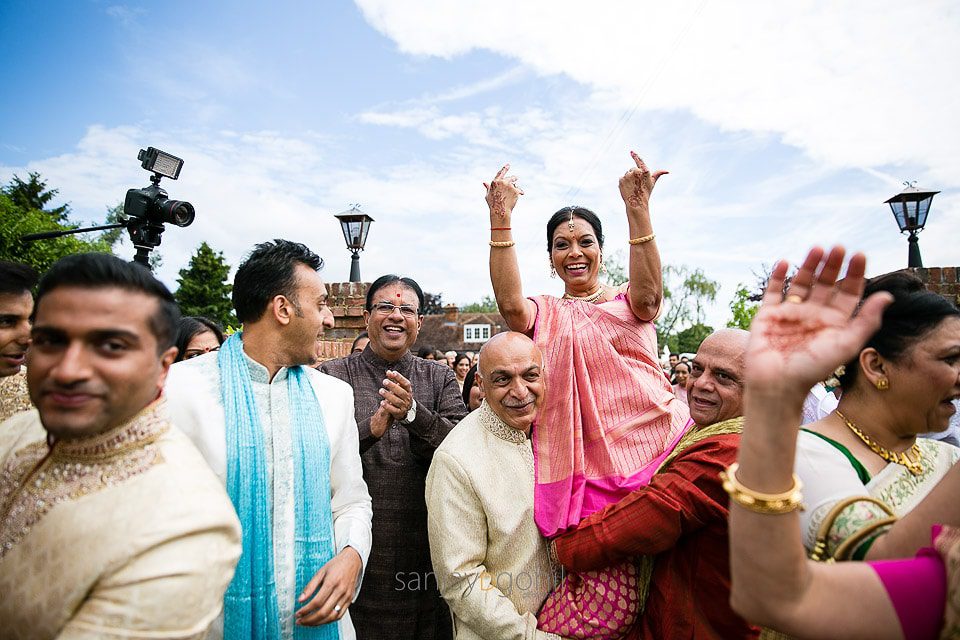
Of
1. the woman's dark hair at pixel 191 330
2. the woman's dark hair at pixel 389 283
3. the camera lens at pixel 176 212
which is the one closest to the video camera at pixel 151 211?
the camera lens at pixel 176 212

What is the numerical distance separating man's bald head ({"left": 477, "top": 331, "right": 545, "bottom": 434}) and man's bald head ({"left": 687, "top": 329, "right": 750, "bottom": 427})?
0.70m

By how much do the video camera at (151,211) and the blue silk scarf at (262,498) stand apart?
3.39 metres

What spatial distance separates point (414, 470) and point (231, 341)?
4.63ft

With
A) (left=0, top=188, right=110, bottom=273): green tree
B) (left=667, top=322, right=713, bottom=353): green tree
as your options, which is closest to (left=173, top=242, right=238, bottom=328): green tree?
(left=0, top=188, right=110, bottom=273): green tree

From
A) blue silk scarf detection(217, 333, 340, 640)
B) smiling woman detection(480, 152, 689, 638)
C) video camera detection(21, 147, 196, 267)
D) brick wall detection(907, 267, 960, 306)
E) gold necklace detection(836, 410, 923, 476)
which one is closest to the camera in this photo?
gold necklace detection(836, 410, 923, 476)

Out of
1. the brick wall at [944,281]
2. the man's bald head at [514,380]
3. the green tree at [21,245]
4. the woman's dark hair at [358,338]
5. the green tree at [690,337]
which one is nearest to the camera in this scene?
the man's bald head at [514,380]

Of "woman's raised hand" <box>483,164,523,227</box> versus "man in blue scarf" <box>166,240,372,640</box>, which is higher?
"woman's raised hand" <box>483,164,523,227</box>

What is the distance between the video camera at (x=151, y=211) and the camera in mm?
5082

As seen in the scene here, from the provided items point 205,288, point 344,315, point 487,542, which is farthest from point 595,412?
point 205,288

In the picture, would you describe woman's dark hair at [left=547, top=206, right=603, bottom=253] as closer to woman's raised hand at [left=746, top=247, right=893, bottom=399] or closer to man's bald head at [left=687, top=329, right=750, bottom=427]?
man's bald head at [left=687, top=329, right=750, bottom=427]

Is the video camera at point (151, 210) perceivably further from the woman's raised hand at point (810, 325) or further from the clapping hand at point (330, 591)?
the woman's raised hand at point (810, 325)

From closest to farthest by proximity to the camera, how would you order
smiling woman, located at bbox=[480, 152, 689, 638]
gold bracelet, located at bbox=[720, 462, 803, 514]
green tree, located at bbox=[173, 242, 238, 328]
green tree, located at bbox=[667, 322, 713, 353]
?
1. gold bracelet, located at bbox=[720, 462, 803, 514]
2. smiling woman, located at bbox=[480, 152, 689, 638]
3. green tree, located at bbox=[173, 242, 238, 328]
4. green tree, located at bbox=[667, 322, 713, 353]

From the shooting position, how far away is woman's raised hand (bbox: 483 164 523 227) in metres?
2.65

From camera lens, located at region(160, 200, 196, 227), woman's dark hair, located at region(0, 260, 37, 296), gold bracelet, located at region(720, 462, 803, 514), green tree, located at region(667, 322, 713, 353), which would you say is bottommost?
green tree, located at region(667, 322, 713, 353)
